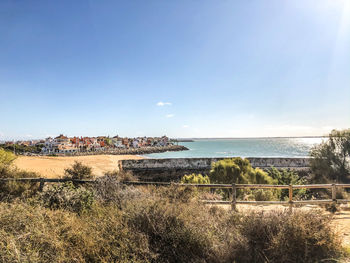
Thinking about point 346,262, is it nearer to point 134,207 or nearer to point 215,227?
point 215,227

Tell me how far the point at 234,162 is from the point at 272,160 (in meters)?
11.4

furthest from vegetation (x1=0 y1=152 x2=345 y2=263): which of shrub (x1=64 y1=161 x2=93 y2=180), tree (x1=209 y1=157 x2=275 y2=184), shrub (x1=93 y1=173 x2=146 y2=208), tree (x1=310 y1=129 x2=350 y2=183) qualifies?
tree (x1=310 y1=129 x2=350 y2=183)

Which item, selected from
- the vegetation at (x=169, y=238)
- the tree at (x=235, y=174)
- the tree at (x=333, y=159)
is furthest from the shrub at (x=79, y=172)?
the tree at (x=333, y=159)

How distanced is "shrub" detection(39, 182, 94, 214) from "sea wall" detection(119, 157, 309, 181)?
53.6 ft

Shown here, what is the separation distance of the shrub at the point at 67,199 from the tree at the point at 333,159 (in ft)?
→ 56.4

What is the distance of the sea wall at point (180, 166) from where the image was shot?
22.0 meters

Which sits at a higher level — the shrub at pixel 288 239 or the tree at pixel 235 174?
the shrub at pixel 288 239

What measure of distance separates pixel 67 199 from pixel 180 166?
18.0m

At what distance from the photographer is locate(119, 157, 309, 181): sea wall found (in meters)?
22.0

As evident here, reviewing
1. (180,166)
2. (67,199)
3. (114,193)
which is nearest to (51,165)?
(180,166)

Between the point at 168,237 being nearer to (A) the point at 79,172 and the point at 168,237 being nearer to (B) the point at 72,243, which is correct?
(B) the point at 72,243

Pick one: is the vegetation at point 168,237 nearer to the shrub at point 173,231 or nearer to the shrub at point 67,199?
the shrub at point 173,231

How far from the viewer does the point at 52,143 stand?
77.2 metres

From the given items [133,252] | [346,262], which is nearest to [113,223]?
[133,252]
